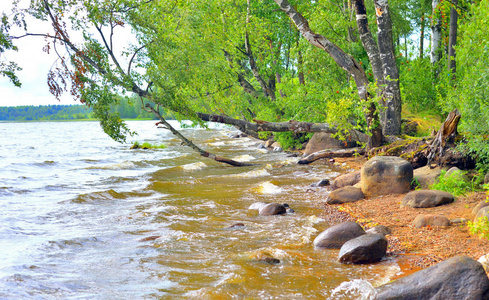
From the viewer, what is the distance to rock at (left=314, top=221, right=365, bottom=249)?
625cm

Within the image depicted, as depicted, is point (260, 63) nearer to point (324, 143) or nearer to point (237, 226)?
point (324, 143)

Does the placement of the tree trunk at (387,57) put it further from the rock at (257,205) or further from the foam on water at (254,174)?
the rock at (257,205)

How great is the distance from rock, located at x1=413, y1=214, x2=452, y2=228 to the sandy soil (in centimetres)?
10

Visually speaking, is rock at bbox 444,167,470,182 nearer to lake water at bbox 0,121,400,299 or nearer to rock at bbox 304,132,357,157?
lake water at bbox 0,121,400,299

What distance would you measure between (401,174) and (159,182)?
28.2 feet

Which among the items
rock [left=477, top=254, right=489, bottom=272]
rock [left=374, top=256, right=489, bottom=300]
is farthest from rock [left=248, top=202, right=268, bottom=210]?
rock [left=477, top=254, right=489, bottom=272]

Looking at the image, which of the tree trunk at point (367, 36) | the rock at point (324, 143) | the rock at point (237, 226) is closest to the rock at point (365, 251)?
the rock at point (237, 226)

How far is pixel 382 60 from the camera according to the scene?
41.4 ft

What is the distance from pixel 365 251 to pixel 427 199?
9.35ft

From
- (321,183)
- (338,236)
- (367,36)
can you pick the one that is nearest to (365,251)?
(338,236)

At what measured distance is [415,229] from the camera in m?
6.48

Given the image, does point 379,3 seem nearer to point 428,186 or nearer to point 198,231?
point 428,186

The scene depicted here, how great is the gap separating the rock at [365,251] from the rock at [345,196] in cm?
356

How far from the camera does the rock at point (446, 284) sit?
3.92 metres
